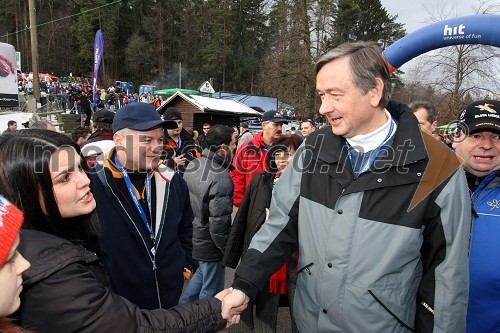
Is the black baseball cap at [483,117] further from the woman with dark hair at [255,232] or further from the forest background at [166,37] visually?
the forest background at [166,37]

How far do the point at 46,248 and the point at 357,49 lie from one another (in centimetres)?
178

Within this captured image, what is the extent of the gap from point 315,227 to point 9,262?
55.1 inches

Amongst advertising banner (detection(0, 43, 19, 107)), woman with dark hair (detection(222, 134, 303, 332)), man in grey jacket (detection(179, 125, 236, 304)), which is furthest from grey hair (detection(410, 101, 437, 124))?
advertising banner (detection(0, 43, 19, 107))

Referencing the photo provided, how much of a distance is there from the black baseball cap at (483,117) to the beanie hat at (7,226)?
8.74ft

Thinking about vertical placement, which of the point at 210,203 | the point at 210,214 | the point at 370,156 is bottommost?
the point at 210,214

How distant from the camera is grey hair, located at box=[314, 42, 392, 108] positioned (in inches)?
75.7

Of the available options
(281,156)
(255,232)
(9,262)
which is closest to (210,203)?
(255,232)

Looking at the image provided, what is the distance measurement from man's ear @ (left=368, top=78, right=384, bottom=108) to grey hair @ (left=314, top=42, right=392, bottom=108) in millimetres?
17

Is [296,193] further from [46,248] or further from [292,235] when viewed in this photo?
[46,248]

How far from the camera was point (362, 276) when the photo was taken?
1807 millimetres

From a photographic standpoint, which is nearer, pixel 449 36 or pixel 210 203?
pixel 210 203

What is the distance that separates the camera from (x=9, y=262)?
1106mm

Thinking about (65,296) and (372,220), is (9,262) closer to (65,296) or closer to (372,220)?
(65,296)

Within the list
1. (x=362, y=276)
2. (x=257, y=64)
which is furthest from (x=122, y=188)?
(x=257, y=64)
